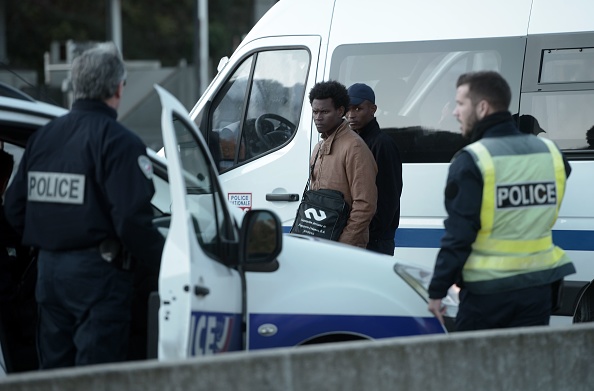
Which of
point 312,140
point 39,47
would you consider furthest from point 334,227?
point 39,47

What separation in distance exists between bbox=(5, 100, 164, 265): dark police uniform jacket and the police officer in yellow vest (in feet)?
4.08

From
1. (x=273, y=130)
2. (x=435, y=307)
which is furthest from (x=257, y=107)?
(x=435, y=307)

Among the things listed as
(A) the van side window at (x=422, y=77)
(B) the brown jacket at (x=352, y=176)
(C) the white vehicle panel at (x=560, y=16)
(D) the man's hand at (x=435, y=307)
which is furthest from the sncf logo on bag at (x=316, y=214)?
(C) the white vehicle panel at (x=560, y=16)

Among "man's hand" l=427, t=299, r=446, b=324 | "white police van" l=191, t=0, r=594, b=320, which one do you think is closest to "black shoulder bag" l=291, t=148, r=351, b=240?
"white police van" l=191, t=0, r=594, b=320

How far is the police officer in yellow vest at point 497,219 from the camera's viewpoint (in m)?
4.18

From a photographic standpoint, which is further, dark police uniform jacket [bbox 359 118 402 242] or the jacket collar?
dark police uniform jacket [bbox 359 118 402 242]

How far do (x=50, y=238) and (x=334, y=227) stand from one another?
2.18 meters

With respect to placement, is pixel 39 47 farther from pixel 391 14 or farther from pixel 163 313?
pixel 163 313

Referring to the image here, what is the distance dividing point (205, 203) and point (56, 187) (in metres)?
0.61

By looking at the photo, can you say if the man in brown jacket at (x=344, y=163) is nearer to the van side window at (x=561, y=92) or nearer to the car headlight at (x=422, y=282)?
the car headlight at (x=422, y=282)

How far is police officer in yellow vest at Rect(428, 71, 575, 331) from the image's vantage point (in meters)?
4.18

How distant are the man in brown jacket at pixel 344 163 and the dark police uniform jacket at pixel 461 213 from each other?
1557 mm

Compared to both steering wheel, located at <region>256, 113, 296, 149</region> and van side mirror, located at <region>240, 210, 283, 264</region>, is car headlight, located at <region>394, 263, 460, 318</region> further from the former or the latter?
steering wheel, located at <region>256, 113, 296, 149</region>

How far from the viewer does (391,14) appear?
272 inches
